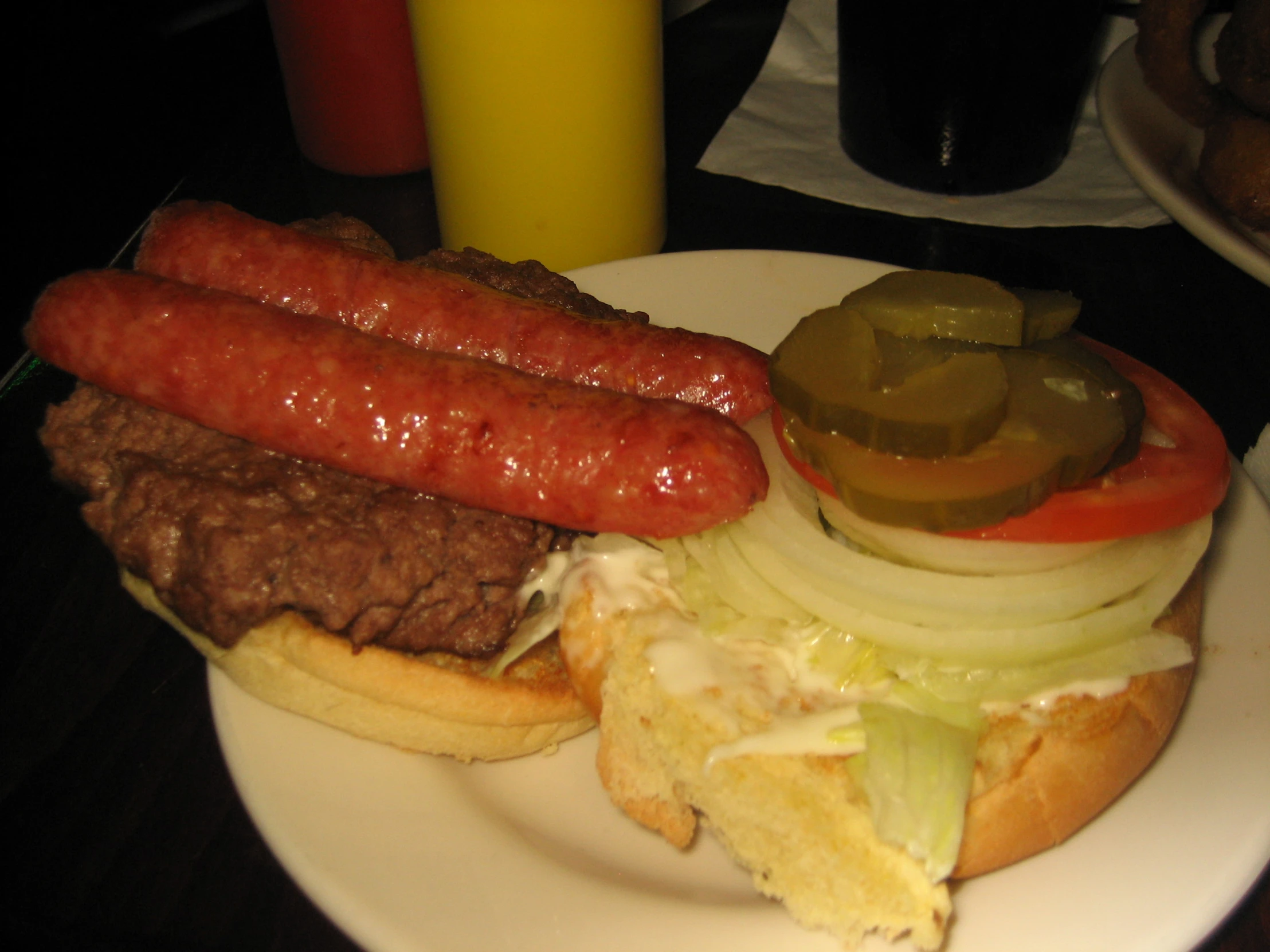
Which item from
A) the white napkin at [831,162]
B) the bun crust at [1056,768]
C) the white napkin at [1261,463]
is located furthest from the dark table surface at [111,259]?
the bun crust at [1056,768]

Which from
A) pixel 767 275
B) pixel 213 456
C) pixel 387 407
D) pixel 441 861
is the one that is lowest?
pixel 441 861

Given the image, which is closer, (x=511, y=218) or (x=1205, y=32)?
(x=511, y=218)

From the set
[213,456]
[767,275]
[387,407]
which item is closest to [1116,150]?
[767,275]

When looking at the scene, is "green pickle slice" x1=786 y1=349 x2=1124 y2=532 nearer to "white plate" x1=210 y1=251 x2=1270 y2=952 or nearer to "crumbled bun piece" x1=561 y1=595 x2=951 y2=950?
"crumbled bun piece" x1=561 y1=595 x2=951 y2=950

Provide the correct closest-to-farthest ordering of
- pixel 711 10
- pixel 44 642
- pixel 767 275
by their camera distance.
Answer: pixel 44 642 → pixel 767 275 → pixel 711 10

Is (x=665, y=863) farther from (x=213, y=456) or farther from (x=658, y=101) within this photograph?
(x=658, y=101)

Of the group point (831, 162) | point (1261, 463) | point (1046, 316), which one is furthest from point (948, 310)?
point (831, 162)

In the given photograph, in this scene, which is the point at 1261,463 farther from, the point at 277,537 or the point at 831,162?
the point at 277,537
